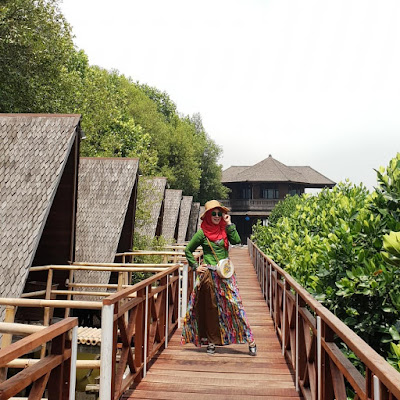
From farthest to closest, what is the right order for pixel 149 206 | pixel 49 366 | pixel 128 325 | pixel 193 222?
pixel 193 222
pixel 149 206
pixel 128 325
pixel 49 366

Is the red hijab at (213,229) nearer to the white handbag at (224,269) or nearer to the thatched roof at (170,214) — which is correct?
the white handbag at (224,269)

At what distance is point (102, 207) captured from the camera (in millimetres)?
10859

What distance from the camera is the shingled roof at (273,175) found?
41450 mm

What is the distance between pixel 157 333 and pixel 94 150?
56.0 ft

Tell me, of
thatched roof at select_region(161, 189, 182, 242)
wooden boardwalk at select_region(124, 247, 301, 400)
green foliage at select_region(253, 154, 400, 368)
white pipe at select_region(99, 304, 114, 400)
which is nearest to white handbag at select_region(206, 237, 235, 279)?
wooden boardwalk at select_region(124, 247, 301, 400)

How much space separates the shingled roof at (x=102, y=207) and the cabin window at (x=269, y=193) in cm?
3084

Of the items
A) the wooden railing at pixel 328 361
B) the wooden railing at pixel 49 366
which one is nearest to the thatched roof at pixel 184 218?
the wooden railing at pixel 328 361

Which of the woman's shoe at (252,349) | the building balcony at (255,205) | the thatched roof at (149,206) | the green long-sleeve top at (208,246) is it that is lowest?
the woman's shoe at (252,349)

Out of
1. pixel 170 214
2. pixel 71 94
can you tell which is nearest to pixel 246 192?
pixel 170 214

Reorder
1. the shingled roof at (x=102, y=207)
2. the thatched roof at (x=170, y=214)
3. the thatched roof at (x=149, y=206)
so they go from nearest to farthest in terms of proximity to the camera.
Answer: the shingled roof at (x=102, y=207) → the thatched roof at (x=149, y=206) → the thatched roof at (x=170, y=214)

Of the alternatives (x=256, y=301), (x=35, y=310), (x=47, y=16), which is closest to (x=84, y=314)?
(x=35, y=310)

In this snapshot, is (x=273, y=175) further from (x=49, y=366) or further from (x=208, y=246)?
(x=49, y=366)

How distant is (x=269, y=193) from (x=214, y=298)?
122 feet

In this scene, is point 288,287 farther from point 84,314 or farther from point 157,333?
point 84,314
